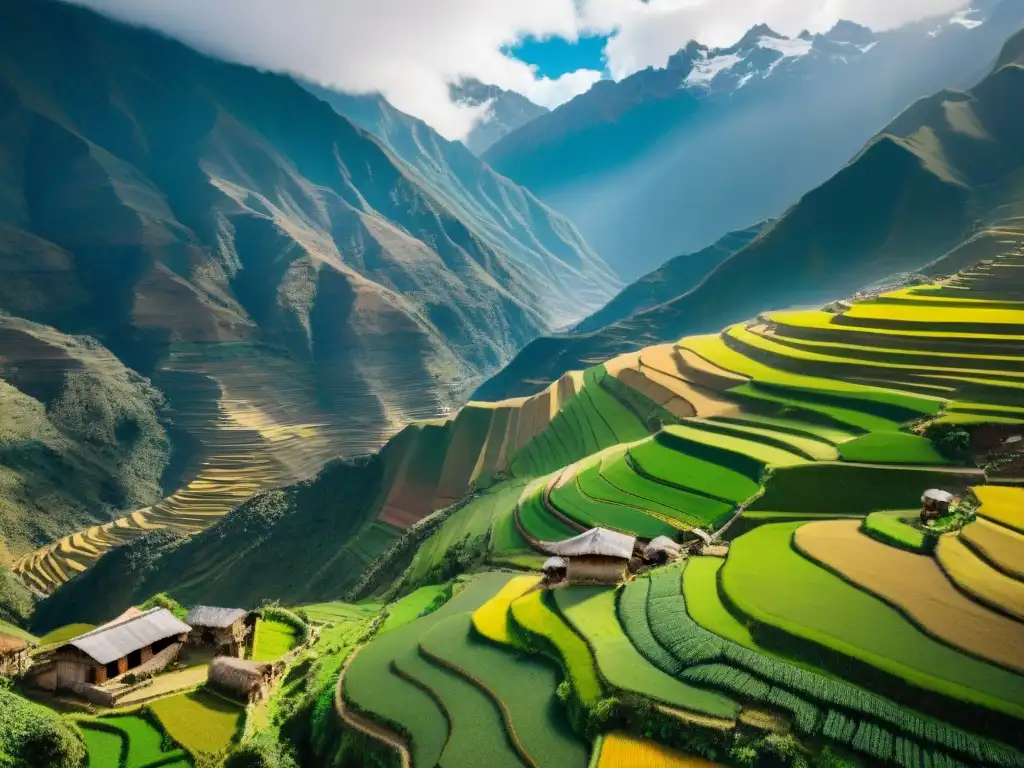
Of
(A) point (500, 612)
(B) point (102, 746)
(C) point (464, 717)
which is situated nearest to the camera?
(C) point (464, 717)

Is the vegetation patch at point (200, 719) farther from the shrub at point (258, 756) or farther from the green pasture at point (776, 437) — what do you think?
the green pasture at point (776, 437)

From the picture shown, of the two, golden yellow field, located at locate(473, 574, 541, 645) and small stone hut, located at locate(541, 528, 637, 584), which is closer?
golden yellow field, located at locate(473, 574, 541, 645)

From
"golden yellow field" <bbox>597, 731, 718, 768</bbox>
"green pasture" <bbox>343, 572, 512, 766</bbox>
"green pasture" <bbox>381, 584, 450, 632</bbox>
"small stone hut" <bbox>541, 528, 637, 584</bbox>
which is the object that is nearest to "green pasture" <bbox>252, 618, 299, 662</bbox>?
"green pasture" <bbox>381, 584, 450, 632</bbox>

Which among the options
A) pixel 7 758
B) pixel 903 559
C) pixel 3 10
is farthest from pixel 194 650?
pixel 3 10

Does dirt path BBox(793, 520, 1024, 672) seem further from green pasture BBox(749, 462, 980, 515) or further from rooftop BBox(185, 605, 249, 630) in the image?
rooftop BBox(185, 605, 249, 630)

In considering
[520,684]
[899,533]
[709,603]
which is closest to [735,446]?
[899,533]

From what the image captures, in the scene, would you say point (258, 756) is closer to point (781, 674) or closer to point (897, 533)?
point (781, 674)
